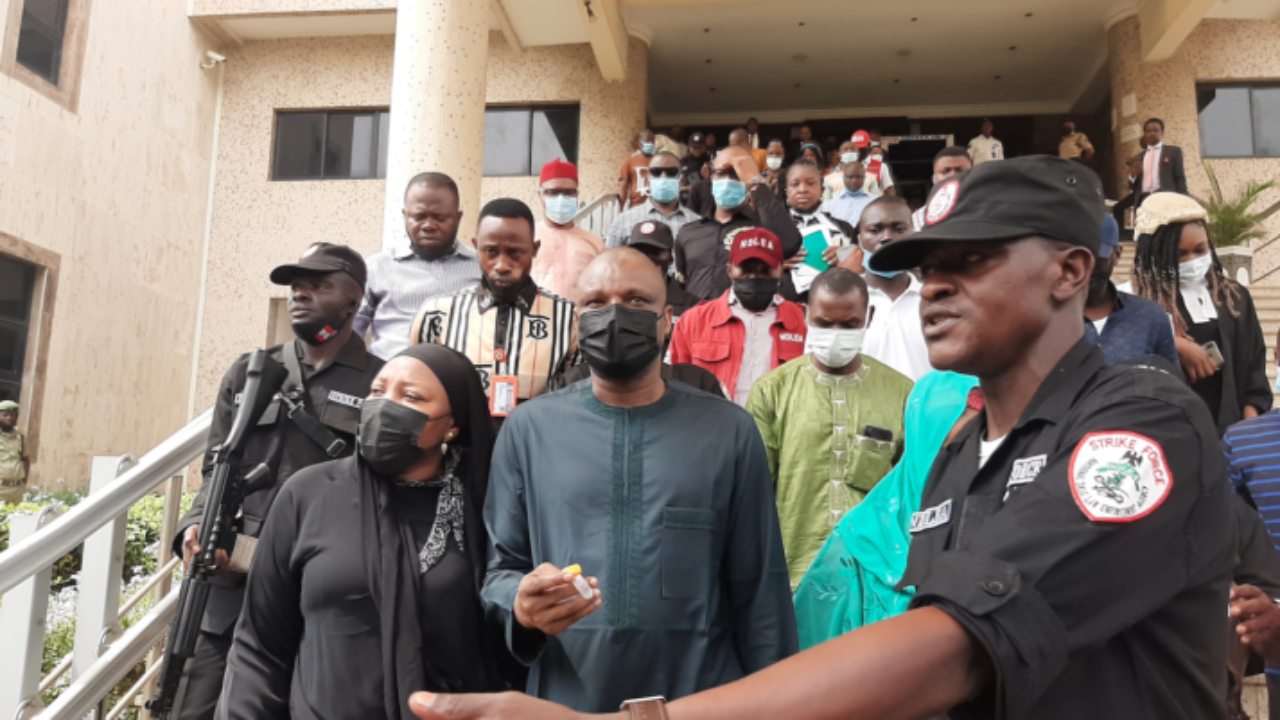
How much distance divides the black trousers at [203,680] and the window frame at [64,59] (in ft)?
38.0

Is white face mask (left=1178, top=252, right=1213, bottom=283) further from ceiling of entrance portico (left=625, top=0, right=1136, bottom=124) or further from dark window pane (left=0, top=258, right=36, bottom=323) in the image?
dark window pane (left=0, top=258, right=36, bottom=323)

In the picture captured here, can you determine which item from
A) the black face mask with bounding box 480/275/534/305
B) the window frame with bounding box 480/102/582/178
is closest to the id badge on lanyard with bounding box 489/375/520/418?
the black face mask with bounding box 480/275/534/305

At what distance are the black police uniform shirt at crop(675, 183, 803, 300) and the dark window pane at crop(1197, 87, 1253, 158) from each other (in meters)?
11.2

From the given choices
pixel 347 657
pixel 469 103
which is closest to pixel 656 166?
pixel 469 103

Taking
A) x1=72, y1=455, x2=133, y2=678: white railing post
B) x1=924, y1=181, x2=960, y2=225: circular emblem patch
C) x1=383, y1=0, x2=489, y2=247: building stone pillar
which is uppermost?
x1=383, y1=0, x2=489, y2=247: building stone pillar

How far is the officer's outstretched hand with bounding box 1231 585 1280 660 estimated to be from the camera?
7.49ft

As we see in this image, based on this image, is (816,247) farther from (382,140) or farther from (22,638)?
(382,140)

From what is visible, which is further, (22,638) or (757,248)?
(757,248)

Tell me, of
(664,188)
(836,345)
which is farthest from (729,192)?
(836,345)

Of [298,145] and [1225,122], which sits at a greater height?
[1225,122]

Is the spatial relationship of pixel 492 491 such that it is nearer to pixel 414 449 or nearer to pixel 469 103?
pixel 414 449

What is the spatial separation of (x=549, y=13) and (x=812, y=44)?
4.67 metres

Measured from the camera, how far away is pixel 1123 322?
12.1ft

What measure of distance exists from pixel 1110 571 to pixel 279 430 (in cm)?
296
